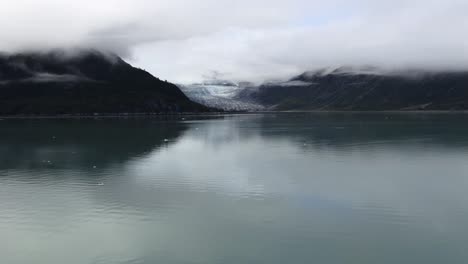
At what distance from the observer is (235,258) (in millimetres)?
23672

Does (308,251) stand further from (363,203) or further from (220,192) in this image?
(220,192)

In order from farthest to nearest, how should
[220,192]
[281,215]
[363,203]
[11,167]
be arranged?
[11,167], [220,192], [363,203], [281,215]

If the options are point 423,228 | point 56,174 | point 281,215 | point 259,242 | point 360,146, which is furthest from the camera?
point 360,146

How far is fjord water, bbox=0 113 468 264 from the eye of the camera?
2459 centimetres

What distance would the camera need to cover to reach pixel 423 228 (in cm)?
2831

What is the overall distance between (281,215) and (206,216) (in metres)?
5.25

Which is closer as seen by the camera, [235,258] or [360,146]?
[235,258]

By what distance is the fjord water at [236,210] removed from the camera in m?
24.6

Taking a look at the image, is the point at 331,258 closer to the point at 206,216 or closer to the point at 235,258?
the point at 235,258

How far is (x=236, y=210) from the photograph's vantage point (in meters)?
33.2

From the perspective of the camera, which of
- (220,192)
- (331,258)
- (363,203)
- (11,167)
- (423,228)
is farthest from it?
(11,167)

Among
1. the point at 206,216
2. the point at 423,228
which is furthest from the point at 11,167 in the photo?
the point at 423,228

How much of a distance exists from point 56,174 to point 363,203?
110ft

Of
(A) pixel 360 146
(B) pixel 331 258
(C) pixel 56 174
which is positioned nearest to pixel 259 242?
(B) pixel 331 258
